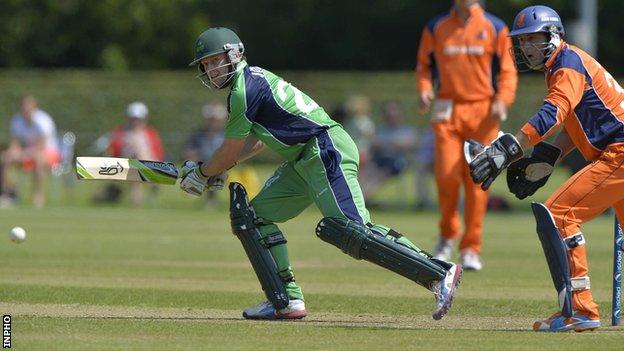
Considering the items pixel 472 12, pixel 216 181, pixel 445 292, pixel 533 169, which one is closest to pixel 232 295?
pixel 216 181

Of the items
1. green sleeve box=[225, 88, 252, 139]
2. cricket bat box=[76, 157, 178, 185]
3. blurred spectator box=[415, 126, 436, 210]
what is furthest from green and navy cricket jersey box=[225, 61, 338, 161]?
blurred spectator box=[415, 126, 436, 210]

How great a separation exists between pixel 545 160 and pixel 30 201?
57.4 ft

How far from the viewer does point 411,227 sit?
18875mm

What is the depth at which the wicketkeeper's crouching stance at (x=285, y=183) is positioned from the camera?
8.66 m

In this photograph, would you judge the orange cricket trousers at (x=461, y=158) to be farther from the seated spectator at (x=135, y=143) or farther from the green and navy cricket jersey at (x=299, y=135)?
the seated spectator at (x=135, y=143)

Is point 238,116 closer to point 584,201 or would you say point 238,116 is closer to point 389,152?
point 584,201

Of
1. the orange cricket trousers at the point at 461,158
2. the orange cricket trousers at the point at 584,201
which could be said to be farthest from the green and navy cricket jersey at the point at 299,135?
the orange cricket trousers at the point at 461,158

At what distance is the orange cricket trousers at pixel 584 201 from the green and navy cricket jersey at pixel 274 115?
176 centimetres

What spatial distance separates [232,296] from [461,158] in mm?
3281

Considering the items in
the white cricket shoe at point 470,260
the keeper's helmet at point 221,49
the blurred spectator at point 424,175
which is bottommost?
the blurred spectator at point 424,175

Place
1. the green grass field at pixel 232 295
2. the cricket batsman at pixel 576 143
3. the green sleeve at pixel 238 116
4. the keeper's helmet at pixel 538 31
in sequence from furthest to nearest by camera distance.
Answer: the green sleeve at pixel 238 116
the keeper's helmet at pixel 538 31
the cricket batsman at pixel 576 143
the green grass field at pixel 232 295

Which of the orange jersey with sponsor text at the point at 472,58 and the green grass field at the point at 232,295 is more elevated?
the orange jersey with sponsor text at the point at 472,58

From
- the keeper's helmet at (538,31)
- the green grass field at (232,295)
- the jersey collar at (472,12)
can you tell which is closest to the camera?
the green grass field at (232,295)

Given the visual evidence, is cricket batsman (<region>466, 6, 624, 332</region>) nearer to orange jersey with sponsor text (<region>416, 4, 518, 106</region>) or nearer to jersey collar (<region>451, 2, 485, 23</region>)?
orange jersey with sponsor text (<region>416, 4, 518, 106</region>)
